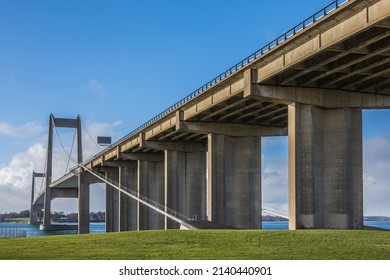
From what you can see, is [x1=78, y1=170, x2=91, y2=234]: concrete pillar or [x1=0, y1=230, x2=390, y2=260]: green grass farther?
[x1=78, y1=170, x2=91, y2=234]: concrete pillar

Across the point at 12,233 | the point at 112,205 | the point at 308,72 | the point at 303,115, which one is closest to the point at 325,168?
the point at 303,115

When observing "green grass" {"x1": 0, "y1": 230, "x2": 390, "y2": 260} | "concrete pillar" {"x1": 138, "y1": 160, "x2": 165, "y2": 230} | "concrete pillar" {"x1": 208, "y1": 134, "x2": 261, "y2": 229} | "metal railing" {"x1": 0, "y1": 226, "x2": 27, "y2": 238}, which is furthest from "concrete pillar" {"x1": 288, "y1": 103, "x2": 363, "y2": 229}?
"metal railing" {"x1": 0, "y1": 226, "x2": 27, "y2": 238}

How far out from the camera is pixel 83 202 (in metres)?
143

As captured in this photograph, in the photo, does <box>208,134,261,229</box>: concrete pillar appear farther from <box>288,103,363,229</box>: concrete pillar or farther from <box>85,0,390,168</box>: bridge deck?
<box>288,103,363,229</box>: concrete pillar

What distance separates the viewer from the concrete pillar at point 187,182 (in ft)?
303

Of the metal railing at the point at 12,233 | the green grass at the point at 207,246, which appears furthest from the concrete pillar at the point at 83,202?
the green grass at the point at 207,246

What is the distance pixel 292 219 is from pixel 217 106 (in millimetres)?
17449

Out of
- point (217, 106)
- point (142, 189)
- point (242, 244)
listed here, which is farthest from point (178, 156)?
point (242, 244)

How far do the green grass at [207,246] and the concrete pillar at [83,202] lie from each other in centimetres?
9819

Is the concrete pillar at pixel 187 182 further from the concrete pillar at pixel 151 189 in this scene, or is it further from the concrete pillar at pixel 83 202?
the concrete pillar at pixel 83 202

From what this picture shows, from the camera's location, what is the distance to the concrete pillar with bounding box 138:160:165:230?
107 metres

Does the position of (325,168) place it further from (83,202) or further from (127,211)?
(83,202)

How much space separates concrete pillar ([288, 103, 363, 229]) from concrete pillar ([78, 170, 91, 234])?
3596 inches
